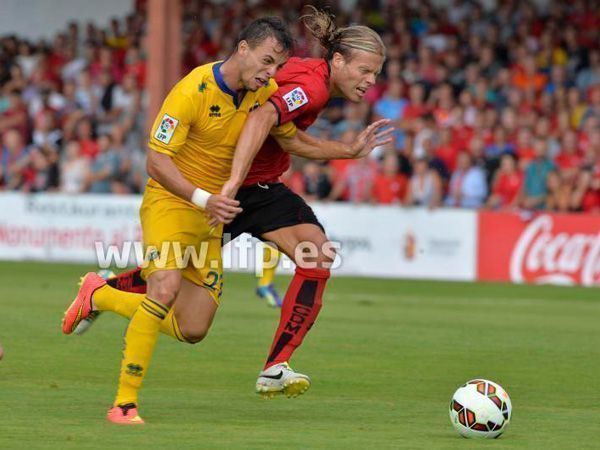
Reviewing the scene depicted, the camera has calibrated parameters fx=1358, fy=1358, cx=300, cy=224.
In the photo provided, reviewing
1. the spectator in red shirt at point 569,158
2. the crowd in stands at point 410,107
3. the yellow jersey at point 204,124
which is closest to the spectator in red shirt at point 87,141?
the crowd in stands at point 410,107

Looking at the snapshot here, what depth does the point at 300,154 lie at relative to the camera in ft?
27.6

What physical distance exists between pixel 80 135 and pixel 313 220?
1480 centimetres

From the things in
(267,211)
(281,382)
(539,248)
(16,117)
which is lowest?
(281,382)

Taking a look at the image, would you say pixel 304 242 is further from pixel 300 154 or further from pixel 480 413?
pixel 480 413

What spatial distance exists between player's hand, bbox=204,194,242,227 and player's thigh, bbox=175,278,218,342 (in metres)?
0.89

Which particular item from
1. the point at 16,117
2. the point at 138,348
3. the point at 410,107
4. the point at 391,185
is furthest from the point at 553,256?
the point at 138,348

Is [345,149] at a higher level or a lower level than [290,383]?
higher

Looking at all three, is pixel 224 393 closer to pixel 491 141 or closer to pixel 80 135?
pixel 491 141

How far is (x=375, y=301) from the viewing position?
647 inches

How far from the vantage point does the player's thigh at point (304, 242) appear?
327 inches

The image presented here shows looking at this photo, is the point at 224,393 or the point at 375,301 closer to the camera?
the point at 224,393

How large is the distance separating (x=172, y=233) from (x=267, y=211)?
1.02 m

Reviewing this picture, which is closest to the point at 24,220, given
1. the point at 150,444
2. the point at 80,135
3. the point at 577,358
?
the point at 80,135

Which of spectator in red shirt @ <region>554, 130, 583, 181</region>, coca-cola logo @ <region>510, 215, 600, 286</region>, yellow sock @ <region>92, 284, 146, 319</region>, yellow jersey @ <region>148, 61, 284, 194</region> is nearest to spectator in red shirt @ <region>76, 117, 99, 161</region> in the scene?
coca-cola logo @ <region>510, 215, 600, 286</region>
